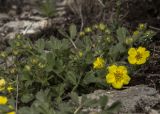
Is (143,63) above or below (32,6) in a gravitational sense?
below

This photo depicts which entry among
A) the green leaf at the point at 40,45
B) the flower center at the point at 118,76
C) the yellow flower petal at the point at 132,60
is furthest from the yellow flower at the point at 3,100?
the yellow flower petal at the point at 132,60

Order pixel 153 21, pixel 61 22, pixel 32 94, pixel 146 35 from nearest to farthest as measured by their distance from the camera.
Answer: pixel 32 94
pixel 146 35
pixel 153 21
pixel 61 22

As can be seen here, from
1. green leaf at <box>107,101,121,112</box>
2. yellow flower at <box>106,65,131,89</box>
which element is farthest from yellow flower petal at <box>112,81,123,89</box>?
green leaf at <box>107,101,121,112</box>

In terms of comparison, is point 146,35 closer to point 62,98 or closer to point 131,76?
point 131,76

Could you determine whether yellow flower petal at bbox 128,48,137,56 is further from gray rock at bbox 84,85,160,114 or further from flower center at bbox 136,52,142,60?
gray rock at bbox 84,85,160,114

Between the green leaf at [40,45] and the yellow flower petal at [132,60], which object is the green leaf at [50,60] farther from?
the yellow flower petal at [132,60]

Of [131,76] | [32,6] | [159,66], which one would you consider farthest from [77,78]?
[32,6]

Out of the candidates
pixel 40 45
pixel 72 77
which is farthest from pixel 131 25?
pixel 72 77
